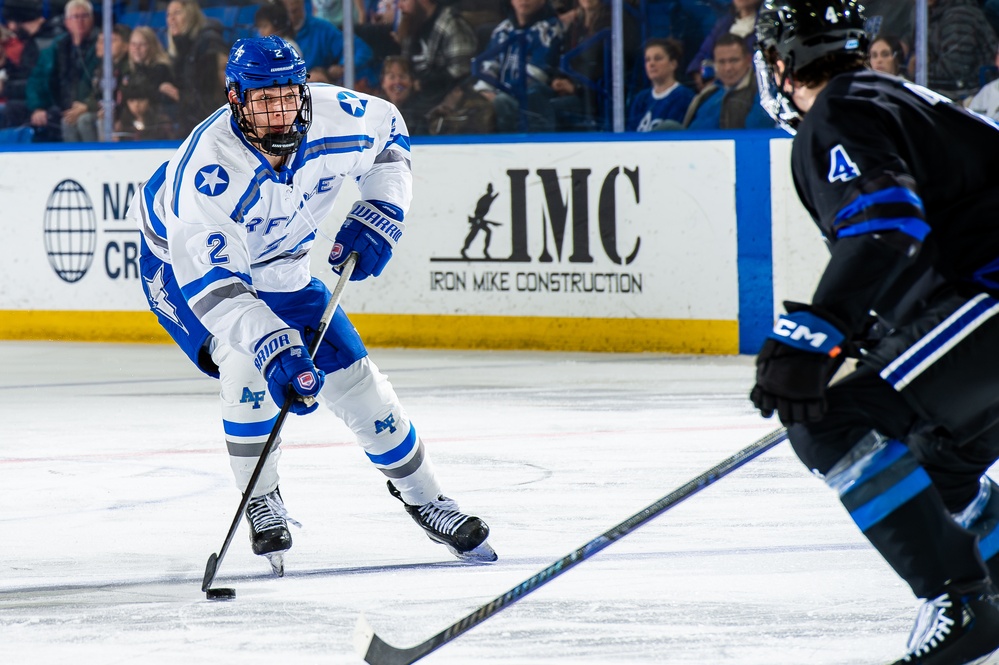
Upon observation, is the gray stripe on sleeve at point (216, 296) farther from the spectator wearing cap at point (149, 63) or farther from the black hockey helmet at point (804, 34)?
the spectator wearing cap at point (149, 63)

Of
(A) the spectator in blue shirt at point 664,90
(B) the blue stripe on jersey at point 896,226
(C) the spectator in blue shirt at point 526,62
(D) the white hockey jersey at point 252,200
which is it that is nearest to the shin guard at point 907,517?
(B) the blue stripe on jersey at point 896,226

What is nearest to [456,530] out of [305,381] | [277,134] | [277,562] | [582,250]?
[277,562]

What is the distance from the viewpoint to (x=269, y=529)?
3502 mm

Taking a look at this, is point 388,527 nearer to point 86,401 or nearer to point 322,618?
point 322,618

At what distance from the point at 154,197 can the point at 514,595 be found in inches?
61.9

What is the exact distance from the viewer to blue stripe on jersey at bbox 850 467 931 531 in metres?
2.29

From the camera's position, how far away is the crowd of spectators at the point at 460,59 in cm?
713

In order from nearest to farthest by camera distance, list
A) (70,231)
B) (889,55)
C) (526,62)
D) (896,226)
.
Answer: (896,226) < (889,55) < (526,62) < (70,231)

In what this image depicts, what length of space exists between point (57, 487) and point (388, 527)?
1.19m

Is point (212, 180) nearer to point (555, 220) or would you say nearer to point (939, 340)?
point (939, 340)

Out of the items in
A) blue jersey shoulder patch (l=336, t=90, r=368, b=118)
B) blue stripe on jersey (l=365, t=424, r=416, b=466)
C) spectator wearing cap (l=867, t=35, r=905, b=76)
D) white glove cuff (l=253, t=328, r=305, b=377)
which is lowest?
blue stripe on jersey (l=365, t=424, r=416, b=466)

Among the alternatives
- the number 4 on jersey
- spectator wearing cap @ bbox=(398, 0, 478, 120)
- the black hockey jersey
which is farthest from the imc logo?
the number 4 on jersey

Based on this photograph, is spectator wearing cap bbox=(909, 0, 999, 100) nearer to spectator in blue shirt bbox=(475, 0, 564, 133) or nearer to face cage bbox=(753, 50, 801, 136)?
spectator in blue shirt bbox=(475, 0, 564, 133)

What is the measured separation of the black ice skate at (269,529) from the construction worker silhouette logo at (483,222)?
4360 millimetres
